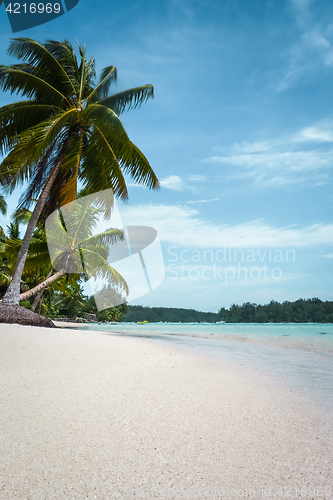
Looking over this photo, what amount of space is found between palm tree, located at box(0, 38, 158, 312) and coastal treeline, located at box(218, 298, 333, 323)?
5517 centimetres

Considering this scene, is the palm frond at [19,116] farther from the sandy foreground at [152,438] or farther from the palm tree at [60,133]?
the sandy foreground at [152,438]

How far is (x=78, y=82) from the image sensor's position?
35.1ft

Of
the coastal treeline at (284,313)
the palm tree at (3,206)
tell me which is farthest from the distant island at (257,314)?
the palm tree at (3,206)

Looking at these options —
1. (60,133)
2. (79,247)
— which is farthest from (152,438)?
(79,247)

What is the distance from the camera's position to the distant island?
5678cm

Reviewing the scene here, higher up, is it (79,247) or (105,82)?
(105,82)

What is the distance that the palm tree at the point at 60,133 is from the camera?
8.99 metres

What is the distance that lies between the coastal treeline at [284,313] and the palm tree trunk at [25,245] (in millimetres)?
56168

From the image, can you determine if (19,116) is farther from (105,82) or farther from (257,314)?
(257,314)

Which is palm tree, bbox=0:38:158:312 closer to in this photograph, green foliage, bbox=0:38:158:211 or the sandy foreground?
green foliage, bbox=0:38:158:211

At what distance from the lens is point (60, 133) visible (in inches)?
395

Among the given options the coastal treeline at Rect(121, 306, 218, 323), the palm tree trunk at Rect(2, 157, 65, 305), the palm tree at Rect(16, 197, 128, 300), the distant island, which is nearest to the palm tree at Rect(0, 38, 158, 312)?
the palm tree trunk at Rect(2, 157, 65, 305)

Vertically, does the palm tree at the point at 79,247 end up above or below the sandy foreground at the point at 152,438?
above

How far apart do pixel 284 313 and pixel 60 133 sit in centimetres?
6337
